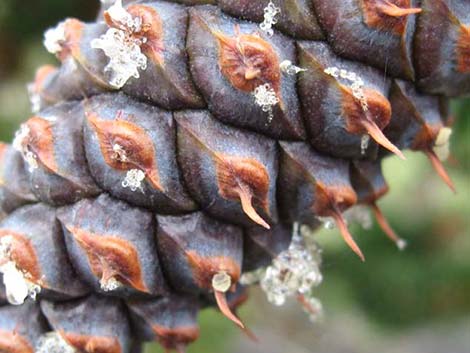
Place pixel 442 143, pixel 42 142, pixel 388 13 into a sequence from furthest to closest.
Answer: pixel 442 143 < pixel 42 142 < pixel 388 13

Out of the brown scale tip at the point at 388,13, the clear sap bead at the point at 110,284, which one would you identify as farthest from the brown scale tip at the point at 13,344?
the brown scale tip at the point at 388,13

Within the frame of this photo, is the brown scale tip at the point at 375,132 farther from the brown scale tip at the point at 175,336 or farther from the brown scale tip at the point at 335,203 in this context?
the brown scale tip at the point at 175,336

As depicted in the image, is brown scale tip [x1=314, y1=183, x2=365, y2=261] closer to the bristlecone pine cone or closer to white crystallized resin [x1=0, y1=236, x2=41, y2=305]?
the bristlecone pine cone

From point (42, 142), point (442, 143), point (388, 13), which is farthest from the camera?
point (442, 143)

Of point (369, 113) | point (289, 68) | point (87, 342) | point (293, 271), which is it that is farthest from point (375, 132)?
point (87, 342)

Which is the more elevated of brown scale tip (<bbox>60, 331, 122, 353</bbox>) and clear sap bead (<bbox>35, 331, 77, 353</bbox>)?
brown scale tip (<bbox>60, 331, 122, 353</bbox>)

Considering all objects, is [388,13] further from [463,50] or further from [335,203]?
[335,203]

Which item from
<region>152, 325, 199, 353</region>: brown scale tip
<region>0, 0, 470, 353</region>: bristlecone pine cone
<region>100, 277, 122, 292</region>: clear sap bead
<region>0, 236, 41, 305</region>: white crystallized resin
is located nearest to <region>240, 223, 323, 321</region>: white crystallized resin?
<region>0, 0, 470, 353</region>: bristlecone pine cone
